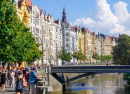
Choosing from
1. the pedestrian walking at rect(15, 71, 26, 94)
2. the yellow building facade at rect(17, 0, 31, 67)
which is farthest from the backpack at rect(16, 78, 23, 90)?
the yellow building facade at rect(17, 0, 31, 67)

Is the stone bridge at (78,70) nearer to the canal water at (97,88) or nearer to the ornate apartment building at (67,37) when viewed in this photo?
the canal water at (97,88)

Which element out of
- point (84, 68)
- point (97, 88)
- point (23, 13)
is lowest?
point (97, 88)

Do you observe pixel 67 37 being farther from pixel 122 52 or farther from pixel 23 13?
pixel 23 13

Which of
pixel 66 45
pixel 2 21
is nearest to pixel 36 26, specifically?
pixel 66 45

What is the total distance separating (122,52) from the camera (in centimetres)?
8925

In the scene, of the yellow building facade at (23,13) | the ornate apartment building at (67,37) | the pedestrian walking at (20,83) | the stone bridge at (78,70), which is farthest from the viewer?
the ornate apartment building at (67,37)

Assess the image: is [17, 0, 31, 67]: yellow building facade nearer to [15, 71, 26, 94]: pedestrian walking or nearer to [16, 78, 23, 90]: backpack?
[15, 71, 26, 94]: pedestrian walking

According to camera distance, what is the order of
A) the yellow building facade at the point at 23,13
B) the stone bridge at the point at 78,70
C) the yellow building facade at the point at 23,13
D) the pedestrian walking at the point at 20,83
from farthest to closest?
1. the yellow building facade at the point at 23,13
2. the yellow building facade at the point at 23,13
3. the stone bridge at the point at 78,70
4. the pedestrian walking at the point at 20,83

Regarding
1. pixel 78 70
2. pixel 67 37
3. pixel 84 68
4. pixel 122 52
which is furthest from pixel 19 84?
pixel 67 37

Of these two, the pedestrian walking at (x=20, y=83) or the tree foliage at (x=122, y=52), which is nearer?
the pedestrian walking at (x=20, y=83)

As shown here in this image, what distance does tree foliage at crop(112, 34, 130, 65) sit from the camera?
287 ft

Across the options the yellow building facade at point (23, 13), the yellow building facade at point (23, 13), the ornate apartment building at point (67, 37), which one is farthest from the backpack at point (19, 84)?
the ornate apartment building at point (67, 37)

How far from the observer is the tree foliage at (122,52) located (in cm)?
8750

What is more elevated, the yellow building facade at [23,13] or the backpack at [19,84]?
the yellow building facade at [23,13]
